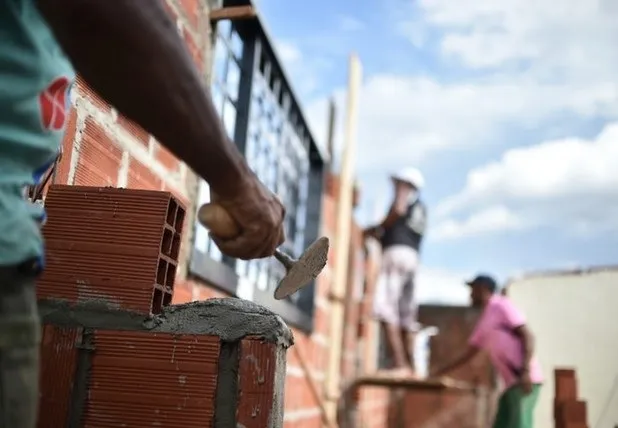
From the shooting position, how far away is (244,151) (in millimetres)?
3031

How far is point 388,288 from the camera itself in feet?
18.0

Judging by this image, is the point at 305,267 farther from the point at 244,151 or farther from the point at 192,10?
the point at 244,151

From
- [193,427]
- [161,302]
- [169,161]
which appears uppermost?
[169,161]

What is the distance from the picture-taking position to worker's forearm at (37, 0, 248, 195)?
633mm

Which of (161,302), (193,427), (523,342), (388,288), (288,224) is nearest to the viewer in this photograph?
(193,427)

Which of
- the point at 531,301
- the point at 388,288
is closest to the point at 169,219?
the point at 388,288

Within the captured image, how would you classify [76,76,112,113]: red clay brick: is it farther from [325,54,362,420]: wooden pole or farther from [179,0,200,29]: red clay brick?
[325,54,362,420]: wooden pole

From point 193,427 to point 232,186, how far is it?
456 millimetres

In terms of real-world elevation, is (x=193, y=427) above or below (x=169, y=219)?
below

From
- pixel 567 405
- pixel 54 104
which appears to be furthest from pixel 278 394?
pixel 567 405

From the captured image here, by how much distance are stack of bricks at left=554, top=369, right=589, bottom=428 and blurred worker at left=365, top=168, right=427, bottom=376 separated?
4.58 ft

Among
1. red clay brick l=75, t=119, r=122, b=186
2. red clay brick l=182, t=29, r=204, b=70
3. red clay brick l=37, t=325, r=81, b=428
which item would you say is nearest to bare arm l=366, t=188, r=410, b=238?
red clay brick l=182, t=29, r=204, b=70

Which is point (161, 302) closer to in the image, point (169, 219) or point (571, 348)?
point (169, 219)

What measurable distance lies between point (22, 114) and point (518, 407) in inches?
183
